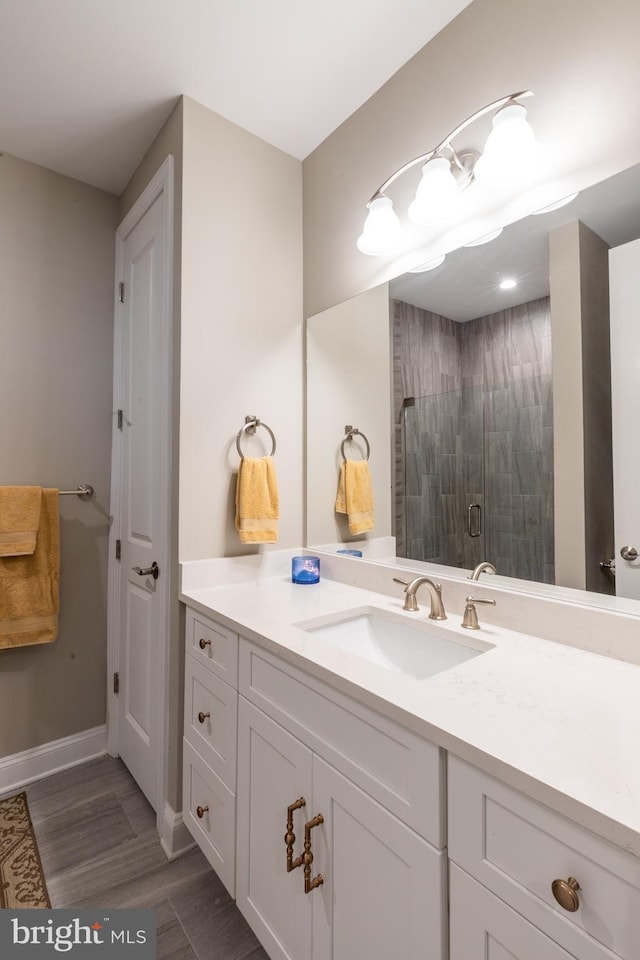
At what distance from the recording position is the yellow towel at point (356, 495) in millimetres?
1599

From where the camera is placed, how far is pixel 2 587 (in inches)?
67.9

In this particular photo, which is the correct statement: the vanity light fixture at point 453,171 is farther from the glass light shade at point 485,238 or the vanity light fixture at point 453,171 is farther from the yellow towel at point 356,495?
the yellow towel at point 356,495

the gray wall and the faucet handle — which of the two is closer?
the faucet handle

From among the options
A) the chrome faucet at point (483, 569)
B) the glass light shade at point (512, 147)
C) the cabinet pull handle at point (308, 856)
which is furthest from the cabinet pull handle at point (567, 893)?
the glass light shade at point (512, 147)

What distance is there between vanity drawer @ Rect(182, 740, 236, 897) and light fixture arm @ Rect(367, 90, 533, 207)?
177 centimetres

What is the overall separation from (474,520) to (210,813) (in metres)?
1.11

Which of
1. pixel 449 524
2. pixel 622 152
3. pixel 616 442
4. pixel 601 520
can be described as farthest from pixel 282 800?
pixel 622 152

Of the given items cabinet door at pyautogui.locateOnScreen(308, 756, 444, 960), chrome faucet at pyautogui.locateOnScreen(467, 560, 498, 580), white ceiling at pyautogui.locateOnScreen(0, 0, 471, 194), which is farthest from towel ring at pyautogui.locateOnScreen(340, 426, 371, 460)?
white ceiling at pyautogui.locateOnScreen(0, 0, 471, 194)

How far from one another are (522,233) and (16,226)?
74.9 inches

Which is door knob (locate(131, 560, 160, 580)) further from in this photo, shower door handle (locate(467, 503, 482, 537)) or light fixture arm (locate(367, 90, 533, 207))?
light fixture arm (locate(367, 90, 533, 207))

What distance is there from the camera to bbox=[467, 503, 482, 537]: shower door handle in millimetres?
1210

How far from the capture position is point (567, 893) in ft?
1.71

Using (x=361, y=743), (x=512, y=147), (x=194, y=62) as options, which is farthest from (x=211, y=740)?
(x=194, y=62)

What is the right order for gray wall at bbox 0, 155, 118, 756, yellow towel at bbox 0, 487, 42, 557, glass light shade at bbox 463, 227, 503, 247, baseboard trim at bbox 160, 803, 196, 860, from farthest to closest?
1. gray wall at bbox 0, 155, 118, 756
2. yellow towel at bbox 0, 487, 42, 557
3. baseboard trim at bbox 160, 803, 196, 860
4. glass light shade at bbox 463, 227, 503, 247
